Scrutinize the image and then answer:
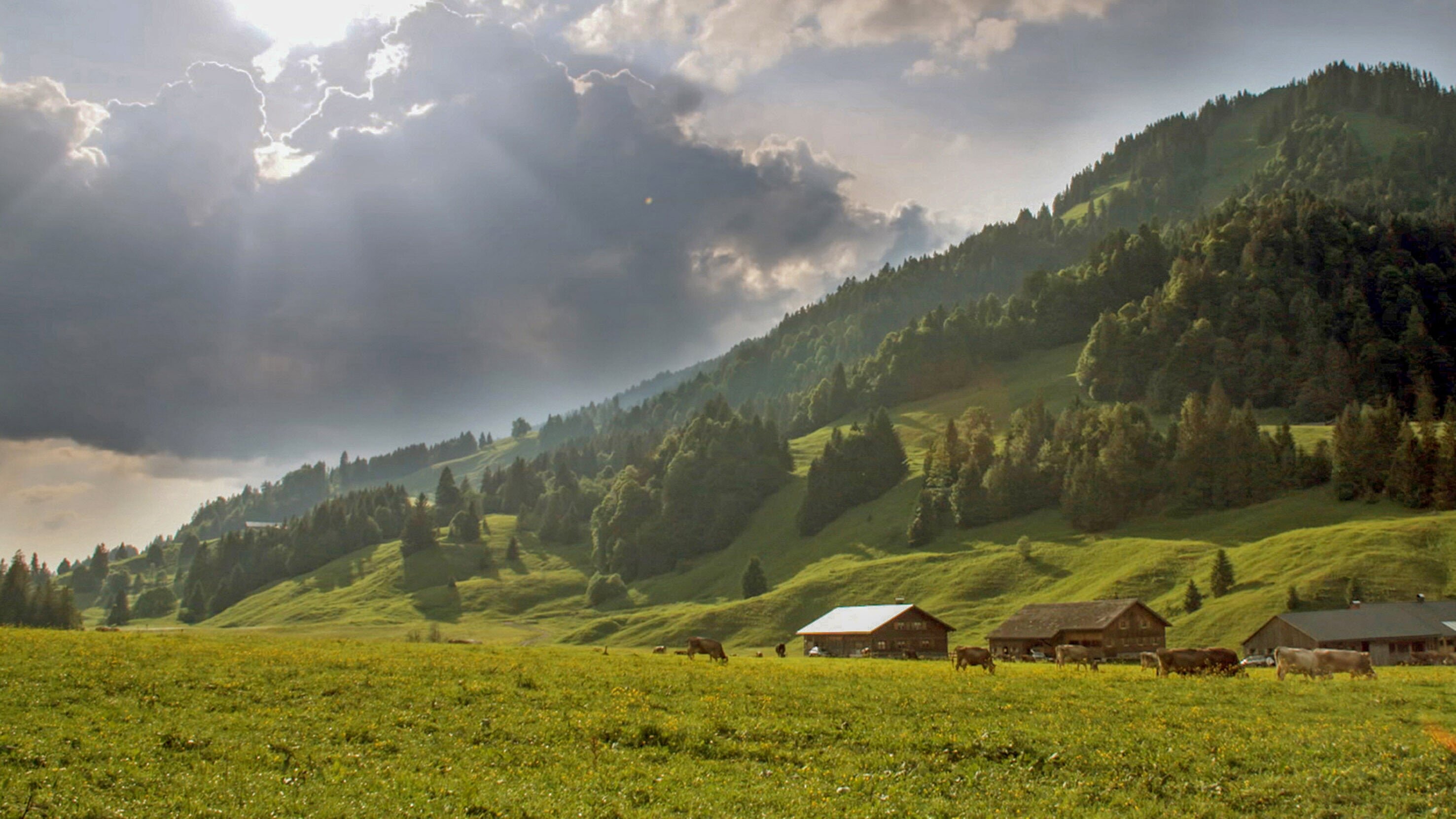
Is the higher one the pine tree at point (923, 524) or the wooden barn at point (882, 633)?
the pine tree at point (923, 524)

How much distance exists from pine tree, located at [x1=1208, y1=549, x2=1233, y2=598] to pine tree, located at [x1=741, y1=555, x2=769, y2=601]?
2744 inches

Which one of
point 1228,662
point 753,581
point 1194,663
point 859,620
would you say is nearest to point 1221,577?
point 859,620

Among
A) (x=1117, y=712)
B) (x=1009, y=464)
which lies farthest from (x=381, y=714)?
(x=1009, y=464)

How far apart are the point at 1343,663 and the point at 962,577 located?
8542 centimetres

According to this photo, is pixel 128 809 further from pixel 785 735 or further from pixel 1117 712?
pixel 1117 712

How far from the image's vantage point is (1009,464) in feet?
521

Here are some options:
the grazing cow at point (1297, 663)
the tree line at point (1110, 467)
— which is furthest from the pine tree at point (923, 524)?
the grazing cow at point (1297, 663)

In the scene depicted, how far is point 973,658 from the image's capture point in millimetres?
52562

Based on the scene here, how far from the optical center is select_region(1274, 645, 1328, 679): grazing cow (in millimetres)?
40094

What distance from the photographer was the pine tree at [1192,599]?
9612 centimetres

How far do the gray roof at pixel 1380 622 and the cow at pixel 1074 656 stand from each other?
→ 36666 mm

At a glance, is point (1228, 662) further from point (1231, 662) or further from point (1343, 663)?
point (1343, 663)

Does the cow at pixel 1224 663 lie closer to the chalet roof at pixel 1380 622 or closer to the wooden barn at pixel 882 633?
the chalet roof at pixel 1380 622

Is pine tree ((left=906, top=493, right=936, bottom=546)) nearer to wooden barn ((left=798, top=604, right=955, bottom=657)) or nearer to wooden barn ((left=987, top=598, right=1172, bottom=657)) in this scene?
wooden barn ((left=798, top=604, right=955, bottom=657))
